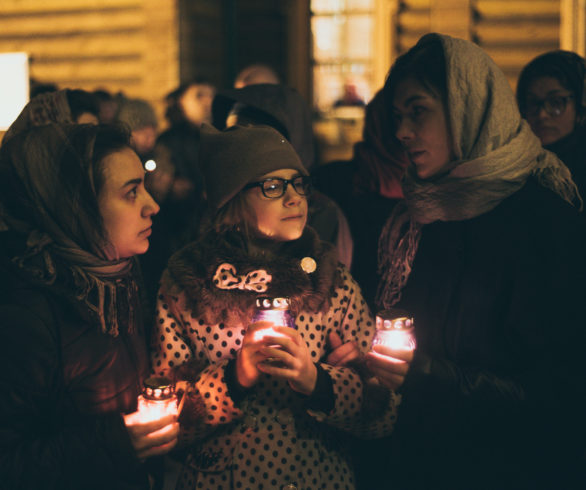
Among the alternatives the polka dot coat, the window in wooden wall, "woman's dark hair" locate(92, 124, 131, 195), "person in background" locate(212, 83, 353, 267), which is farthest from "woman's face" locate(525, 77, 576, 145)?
the window in wooden wall

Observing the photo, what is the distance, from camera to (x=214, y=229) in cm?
241

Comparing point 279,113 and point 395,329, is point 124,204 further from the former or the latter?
point 279,113

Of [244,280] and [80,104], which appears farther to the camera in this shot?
[80,104]

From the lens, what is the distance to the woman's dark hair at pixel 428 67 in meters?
2.25

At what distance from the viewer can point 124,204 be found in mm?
2072

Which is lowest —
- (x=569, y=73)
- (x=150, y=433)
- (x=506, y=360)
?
(x=150, y=433)

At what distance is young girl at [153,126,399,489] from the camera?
212cm

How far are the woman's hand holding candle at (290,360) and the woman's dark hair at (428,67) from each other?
0.98 m

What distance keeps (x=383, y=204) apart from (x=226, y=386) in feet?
5.01

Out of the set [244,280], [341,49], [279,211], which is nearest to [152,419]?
[244,280]

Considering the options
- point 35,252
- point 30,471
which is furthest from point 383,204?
point 30,471

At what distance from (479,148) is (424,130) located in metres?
0.20

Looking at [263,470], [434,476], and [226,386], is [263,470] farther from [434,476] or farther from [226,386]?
[434,476]

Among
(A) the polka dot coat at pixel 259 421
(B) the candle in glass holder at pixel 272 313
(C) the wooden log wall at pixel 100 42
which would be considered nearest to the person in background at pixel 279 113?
(A) the polka dot coat at pixel 259 421
